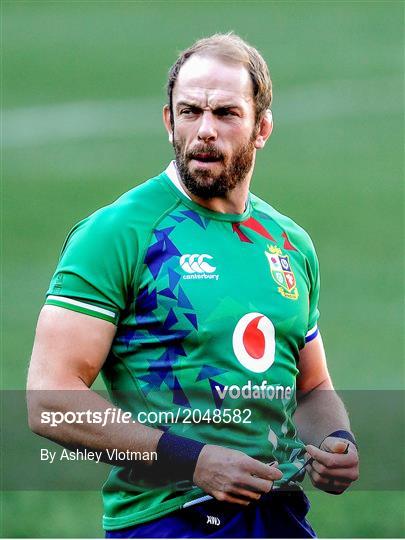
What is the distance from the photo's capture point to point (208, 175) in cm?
542

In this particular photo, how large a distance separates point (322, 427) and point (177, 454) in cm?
85

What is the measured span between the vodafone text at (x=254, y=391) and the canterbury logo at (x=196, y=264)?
1.43ft

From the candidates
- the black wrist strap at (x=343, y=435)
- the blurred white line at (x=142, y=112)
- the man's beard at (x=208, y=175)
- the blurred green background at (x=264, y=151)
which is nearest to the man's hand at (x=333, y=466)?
the black wrist strap at (x=343, y=435)

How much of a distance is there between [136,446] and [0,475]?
5.98 meters

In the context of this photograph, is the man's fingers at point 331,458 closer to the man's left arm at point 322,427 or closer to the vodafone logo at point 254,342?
the man's left arm at point 322,427

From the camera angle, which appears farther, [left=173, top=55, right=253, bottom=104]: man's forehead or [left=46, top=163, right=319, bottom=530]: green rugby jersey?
[left=173, top=55, right=253, bottom=104]: man's forehead

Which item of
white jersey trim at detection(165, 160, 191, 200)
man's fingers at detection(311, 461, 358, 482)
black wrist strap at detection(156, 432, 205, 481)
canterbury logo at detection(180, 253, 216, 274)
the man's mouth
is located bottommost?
man's fingers at detection(311, 461, 358, 482)

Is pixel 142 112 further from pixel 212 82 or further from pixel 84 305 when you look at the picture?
pixel 84 305

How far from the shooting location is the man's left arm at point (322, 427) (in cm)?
535

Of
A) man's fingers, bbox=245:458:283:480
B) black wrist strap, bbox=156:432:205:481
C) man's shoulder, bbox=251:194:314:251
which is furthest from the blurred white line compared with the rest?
man's fingers, bbox=245:458:283:480

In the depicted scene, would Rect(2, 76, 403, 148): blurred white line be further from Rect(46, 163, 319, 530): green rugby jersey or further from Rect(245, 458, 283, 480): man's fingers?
Rect(245, 458, 283, 480): man's fingers

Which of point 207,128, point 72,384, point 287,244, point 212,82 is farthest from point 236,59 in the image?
point 72,384

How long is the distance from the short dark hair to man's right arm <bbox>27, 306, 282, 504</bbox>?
1.02 meters

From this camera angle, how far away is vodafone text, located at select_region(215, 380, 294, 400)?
17.0 ft
